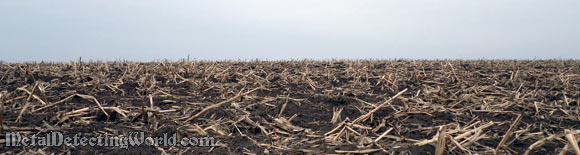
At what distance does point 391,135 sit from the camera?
3736 millimetres

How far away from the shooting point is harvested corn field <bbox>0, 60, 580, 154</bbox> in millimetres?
3428

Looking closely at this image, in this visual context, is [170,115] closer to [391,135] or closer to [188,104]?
[188,104]

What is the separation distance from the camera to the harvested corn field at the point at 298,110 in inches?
135

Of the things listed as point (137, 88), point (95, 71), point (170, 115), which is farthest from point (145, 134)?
point (95, 71)

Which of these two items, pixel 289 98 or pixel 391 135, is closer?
pixel 391 135

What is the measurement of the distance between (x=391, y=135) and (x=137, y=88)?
344 cm

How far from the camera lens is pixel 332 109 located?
4.59m

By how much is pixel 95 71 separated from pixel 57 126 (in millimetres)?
3046

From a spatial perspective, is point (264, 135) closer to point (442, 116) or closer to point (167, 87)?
point (442, 116)

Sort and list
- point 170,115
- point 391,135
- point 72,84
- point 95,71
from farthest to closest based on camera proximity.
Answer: point 95,71, point 72,84, point 170,115, point 391,135

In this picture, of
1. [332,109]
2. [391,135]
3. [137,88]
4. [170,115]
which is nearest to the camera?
[391,135]

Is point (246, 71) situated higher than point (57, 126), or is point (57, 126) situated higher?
point (246, 71)

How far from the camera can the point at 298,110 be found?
4.53 m

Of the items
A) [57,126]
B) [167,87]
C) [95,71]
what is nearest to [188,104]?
[167,87]
